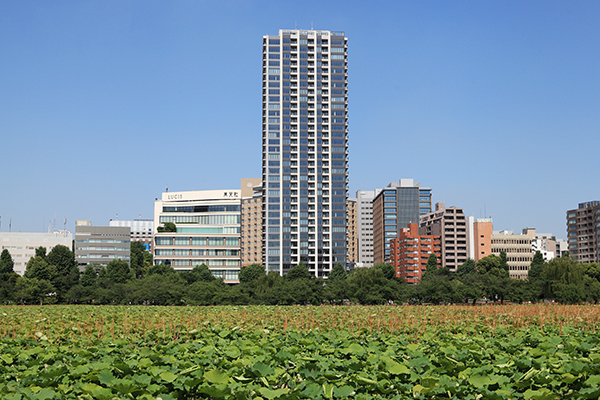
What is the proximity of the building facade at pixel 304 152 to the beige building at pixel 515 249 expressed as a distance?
60.3m

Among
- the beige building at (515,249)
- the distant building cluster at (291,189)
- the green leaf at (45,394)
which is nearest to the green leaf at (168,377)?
the green leaf at (45,394)

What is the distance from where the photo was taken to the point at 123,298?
7469 cm

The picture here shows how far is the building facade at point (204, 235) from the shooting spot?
477 feet

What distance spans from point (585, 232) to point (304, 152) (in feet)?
376

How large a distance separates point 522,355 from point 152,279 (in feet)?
239

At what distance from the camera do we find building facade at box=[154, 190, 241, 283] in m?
145

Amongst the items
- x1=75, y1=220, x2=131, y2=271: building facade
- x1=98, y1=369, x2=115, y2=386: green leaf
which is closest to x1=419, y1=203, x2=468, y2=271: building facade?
x1=75, y1=220, x2=131, y2=271: building facade

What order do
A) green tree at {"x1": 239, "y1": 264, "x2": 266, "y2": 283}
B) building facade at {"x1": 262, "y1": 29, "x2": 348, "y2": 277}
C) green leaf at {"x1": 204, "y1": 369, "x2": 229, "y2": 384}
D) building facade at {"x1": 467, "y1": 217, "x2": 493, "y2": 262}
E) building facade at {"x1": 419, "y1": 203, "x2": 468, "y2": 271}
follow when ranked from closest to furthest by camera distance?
green leaf at {"x1": 204, "y1": 369, "x2": 229, "y2": 384} → green tree at {"x1": 239, "y1": 264, "x2": 266, "y2": 283} → building facade at {"x1": 262, "y1": 29, "x2": 348, "y2": 277} → building facade at {"x1": 467, "y1": 217, "x2": 493, "y2": 262} → building facade at {"x1": 419, "y1": 203, "x2": 468, "y2": 271}

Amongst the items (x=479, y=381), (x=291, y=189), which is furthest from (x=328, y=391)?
(x=291, y=189)

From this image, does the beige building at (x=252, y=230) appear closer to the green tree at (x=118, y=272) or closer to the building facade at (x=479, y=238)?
the green tree at (x=118, y=272)

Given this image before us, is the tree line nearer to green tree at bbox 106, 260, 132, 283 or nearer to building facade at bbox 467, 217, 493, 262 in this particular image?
green tree at bbox 106, 260, 132, 283

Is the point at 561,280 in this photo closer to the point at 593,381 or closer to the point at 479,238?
the point at 593,381

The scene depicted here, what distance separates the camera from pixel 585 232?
18950cm

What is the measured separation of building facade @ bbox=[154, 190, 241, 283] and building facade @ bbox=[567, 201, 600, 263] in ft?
394
